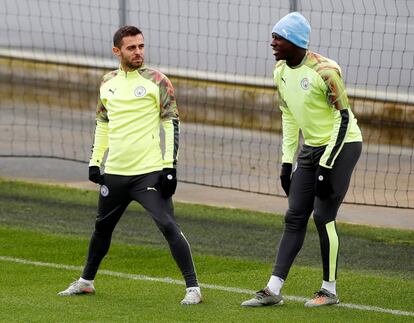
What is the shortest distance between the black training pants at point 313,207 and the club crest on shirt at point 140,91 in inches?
43.6

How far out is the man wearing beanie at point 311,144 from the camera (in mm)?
9023

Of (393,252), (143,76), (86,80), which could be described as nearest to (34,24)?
(86,80)

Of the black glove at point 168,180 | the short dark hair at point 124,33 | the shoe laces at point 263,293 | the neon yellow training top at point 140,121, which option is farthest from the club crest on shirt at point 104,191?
the shoe laces at point 263,293

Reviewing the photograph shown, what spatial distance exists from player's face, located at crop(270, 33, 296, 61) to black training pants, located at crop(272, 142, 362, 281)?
63 centimetres

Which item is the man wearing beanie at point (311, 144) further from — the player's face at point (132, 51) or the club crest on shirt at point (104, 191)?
the club crest on shirt at point (104, 191)

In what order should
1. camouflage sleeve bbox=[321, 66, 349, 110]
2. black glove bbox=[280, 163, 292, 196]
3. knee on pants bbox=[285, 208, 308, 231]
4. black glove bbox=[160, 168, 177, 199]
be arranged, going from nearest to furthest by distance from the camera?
camouflage sleeve bbox=[321, 66, 349, 110] < black glove bbox=[160, 168, 177, 199] < knee on pants bbox=[285, 208, 308, 231] < black glove bbox=[280, 163, 292, 196]

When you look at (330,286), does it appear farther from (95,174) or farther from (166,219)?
(95,174)

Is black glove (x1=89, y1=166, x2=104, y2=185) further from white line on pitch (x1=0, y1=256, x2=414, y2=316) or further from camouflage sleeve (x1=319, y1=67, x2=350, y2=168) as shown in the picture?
camouflage sleeve (x1=319, y1=67, x2=350, y2=168)

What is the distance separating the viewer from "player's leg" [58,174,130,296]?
9312 mm

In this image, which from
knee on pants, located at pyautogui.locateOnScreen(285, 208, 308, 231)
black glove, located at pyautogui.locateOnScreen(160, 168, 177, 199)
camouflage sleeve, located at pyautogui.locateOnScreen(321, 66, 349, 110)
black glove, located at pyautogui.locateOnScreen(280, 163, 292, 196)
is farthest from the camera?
black glove, located at pyautogui.locateOnScreen(280, 163, 292, 196)

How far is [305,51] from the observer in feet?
30.0

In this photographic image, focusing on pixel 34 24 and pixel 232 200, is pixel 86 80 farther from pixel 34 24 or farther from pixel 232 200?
pixel 232 200

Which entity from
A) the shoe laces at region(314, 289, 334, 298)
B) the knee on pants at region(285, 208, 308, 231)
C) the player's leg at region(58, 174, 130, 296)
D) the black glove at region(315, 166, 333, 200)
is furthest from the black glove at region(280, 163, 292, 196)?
the player's leg at region(58, 174, 130, 296)

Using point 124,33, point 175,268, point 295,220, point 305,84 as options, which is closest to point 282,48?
point 305,84
